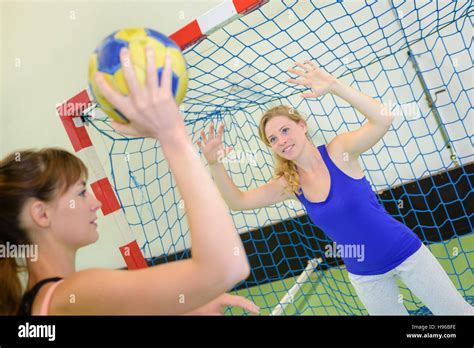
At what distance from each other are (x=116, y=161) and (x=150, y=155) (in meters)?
0.23

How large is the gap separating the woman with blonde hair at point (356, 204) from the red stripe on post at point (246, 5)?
224 millimetres

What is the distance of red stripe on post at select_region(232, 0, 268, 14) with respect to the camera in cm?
129

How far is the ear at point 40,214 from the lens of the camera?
793 millimetres

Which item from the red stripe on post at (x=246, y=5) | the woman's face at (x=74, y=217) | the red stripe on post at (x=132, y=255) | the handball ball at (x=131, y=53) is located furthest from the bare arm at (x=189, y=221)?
the red stripe on post at (x=132, y=255)

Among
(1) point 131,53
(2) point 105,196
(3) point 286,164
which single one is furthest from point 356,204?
(1) point 131,53

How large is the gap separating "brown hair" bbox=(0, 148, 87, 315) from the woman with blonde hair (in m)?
0.66

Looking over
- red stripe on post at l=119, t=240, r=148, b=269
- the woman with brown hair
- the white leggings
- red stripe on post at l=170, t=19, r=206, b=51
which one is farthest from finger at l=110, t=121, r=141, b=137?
the white leggings

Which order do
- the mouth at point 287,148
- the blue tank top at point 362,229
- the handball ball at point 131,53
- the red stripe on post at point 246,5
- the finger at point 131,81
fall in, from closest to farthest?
1. the finger at point 131,81
2. the handball ball at point 131,53
3. the red stripe on post at point 246,5
4. the blue tank top at point 362,229
5. the mouth at point 287,148

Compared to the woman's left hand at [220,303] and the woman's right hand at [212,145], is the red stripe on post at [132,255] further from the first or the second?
the woman's left hand at [220,303]

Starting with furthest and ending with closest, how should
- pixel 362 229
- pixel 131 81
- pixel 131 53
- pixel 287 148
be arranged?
pixel 287 148 < pixel 362 229 < pixel 131 53 < pixel 131 81

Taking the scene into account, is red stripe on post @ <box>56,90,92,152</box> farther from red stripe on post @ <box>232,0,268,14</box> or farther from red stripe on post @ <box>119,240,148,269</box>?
red stripe on post @ <box>232,0,268,14</box>

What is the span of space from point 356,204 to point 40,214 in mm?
1000

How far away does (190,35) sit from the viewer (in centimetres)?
136

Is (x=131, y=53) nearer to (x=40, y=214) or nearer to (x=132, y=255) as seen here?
(x=40, y=214)
